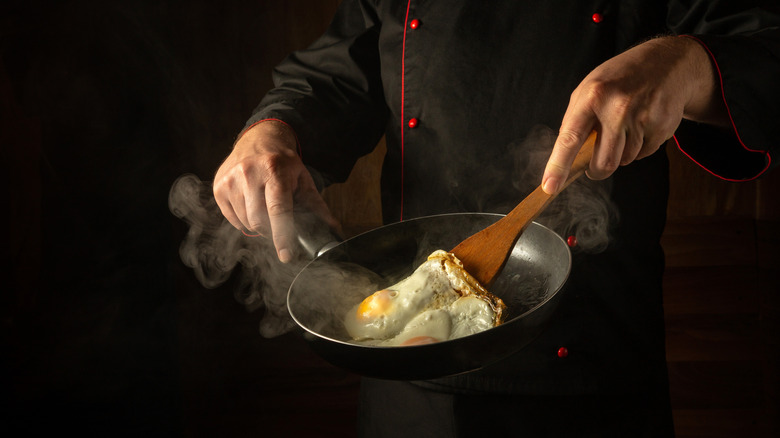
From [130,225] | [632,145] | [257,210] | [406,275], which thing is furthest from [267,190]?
[130,225]

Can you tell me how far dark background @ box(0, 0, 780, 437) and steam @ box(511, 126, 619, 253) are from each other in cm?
84

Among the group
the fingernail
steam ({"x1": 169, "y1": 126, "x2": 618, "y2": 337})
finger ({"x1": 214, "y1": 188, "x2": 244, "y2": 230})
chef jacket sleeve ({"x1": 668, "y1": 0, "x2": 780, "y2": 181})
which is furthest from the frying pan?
chef jacket sleeve ({"x1": 668, "y1": 0, "x2": 780, "y2": 181})

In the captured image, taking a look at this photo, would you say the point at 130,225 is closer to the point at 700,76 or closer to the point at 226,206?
the point at 226,206

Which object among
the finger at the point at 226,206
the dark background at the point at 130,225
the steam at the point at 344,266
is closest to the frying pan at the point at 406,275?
the steam at the point at 344,266

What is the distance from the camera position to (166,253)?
160 cm

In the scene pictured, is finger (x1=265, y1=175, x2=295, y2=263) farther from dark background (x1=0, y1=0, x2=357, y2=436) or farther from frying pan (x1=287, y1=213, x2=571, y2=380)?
dark background (x1=0, y1=0, x2=357, y2=436)

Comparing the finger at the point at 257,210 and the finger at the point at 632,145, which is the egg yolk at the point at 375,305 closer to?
the finger at the point at 257,210

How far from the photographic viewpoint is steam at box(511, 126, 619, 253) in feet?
3.21

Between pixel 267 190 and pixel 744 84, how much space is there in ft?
2.45

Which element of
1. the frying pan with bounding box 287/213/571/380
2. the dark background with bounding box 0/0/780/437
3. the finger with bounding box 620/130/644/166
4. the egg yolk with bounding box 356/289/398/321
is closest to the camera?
the frying pan with bounding box 287/213/571/380

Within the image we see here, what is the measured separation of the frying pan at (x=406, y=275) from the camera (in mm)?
574

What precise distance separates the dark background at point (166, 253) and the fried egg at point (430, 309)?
88cm

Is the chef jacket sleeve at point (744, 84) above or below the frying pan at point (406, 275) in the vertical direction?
above

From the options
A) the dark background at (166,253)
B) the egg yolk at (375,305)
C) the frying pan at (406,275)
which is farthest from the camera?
the dark background at (166,253)
